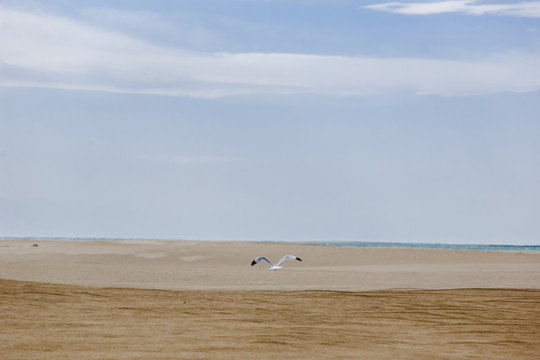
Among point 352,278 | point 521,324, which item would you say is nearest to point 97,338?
point 521,324

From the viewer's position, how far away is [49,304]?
16.0 meters

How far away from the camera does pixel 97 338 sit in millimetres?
12148

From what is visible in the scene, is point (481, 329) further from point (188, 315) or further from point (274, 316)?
point (188, 315)

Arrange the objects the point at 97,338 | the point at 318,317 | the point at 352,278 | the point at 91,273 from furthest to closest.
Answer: the point at 91,273, the point at 352,278, the point at 318,317, the point at 97,338

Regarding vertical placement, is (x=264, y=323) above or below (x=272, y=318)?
below

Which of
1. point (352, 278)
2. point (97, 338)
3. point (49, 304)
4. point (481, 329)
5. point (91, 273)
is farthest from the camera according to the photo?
point (91, 273)

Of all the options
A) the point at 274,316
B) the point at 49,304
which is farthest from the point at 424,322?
the point at 49,304

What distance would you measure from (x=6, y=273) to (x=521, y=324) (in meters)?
16.6

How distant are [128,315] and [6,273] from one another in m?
11.9

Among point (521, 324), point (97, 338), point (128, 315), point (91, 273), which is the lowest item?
point (97, 338)

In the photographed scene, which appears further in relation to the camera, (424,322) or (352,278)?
(352,278)

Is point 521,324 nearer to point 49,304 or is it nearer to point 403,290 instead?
point 403,290

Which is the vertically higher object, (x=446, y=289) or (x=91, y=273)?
(x=91, y=273)

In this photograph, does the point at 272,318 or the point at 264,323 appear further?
the point at 272,318
